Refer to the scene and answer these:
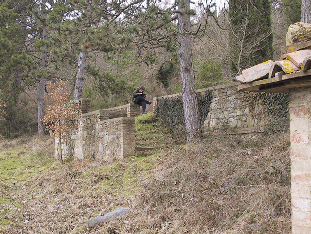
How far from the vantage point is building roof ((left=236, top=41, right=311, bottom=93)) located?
156 inches

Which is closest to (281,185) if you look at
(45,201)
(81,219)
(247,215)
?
(247,215)

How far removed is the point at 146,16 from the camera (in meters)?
10.0

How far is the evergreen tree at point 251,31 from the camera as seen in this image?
1199cm

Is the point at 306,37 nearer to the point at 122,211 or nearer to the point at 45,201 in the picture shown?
the point at 122,211

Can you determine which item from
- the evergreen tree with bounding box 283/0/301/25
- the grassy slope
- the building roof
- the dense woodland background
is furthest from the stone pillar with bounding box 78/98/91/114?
the building roof

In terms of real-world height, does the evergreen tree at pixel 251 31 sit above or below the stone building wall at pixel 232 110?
above

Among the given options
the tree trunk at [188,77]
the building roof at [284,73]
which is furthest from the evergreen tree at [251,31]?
the building roof at [284,73]

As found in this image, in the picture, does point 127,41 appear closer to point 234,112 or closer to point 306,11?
point 234,112

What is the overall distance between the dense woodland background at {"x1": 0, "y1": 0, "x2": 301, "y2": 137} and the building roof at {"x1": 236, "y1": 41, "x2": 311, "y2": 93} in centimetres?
481

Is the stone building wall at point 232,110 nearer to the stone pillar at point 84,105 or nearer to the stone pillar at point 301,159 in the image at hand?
the stone pillar at point 84,105

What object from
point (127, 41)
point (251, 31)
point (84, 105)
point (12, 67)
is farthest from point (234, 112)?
point (12, 67)

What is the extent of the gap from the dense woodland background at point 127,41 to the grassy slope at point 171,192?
350 centimetres

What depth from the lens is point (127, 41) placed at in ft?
33.1

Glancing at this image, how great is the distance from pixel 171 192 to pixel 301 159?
11.3 ft
